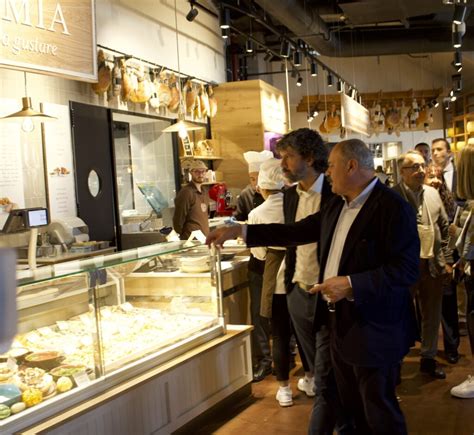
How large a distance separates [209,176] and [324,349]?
6.73 meters

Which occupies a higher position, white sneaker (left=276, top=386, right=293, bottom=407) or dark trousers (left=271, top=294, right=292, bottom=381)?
dark trousers (left=271, top=294, right=292, bottom=381)

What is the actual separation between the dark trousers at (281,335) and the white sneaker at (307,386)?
24cm

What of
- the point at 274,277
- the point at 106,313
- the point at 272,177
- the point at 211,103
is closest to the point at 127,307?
the point at 106,313

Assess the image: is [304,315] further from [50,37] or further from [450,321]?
[50,37]

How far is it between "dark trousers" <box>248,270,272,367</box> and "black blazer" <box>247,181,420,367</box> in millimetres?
2232

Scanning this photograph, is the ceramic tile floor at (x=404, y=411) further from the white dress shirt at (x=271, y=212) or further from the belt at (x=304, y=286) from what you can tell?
the white dress shirt at (x=271, y=212)

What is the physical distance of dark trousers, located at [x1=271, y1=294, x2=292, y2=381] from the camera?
4426 millimetres

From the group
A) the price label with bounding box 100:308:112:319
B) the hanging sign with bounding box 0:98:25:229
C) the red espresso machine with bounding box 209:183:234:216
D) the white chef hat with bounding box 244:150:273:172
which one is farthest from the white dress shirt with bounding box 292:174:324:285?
the red espresso machine with bounding box 209:183:234:216

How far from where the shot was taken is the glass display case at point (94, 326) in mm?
3010

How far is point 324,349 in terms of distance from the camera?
321 cm

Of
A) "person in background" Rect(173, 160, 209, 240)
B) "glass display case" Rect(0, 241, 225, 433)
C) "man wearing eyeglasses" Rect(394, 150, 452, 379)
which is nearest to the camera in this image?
"glass display case" Rect(0, 241, 225, 433)

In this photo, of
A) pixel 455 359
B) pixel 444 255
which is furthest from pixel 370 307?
pixel 455 359

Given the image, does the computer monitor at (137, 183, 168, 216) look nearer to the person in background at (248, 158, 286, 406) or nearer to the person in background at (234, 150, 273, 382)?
the person in background at (234, 150, 273, 382)

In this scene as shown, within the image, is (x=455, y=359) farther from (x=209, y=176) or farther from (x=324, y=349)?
(x=209, y=176)
